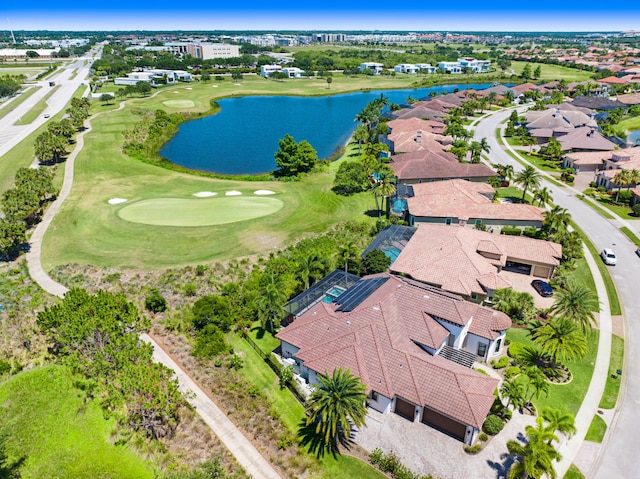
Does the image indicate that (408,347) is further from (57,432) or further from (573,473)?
(57,432)

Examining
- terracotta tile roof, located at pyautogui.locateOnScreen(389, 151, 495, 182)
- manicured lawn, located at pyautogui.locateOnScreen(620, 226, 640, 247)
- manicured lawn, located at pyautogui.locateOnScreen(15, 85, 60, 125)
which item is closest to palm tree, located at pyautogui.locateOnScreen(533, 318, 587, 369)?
manicured lawn, located at pyautogui.locateOnScreen(620, 226, 640, 247)

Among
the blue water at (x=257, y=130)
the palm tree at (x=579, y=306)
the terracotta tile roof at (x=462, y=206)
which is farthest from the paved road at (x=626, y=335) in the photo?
the blue water at (x=257, y=130)

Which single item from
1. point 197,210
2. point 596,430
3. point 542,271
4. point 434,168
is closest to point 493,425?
point 596,430

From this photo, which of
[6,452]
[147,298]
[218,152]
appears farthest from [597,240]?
[218,152]

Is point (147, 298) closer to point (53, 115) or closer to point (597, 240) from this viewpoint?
point (597, 240)

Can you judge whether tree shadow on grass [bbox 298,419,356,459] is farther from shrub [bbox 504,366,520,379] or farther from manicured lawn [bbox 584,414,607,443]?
manicured lawn [bbox 584,414,607,443]
